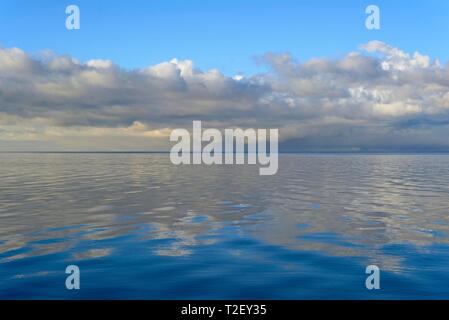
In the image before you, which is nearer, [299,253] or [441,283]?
[441,283]

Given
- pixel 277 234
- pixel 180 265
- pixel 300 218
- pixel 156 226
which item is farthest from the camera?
pixel 300 218

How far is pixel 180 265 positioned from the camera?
50.3ft

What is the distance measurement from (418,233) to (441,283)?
8238 millimetres

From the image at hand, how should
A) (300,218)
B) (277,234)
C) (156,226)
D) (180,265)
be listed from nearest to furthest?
(180,265)
(277,234)
(156,226)
(300,218)

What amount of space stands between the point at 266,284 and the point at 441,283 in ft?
20.0

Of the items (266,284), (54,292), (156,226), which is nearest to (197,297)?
(266,284)

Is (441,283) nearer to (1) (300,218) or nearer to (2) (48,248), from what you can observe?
(1) (300,218)

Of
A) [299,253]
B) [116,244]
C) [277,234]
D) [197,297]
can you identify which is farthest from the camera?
[277,234]

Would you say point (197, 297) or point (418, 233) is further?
point (418, 233)
